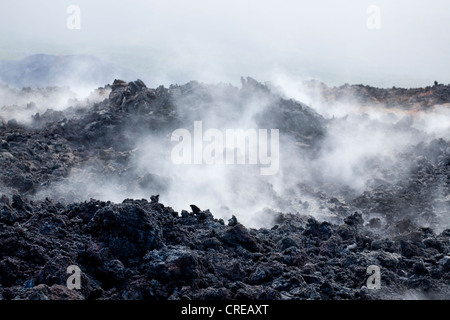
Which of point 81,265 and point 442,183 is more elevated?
point 442,183

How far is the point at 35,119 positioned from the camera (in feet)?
105

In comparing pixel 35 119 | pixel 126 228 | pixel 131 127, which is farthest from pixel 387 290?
pixel 35 119

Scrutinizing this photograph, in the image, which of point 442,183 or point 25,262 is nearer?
point 25,262

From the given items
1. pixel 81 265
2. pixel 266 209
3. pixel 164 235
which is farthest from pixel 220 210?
pixel 81 265

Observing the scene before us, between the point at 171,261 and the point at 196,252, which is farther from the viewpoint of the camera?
the point at 196,252

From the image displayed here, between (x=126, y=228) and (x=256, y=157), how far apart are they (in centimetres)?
1687

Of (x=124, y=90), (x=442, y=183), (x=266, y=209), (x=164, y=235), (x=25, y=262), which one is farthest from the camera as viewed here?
(x=124, y=90)

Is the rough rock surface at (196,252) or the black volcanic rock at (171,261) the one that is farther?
the rough rock surface at (196,252)

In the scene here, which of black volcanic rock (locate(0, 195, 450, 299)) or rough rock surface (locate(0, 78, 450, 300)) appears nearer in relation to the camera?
black volcanic rock (locate(0, 195, 450, 299))

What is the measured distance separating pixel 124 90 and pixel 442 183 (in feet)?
64.4

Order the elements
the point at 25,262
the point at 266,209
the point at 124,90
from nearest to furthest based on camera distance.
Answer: the point at 25,262, the point at 266,209, the point at 124,90

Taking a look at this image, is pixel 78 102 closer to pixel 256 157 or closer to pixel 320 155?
pixel 256 157
